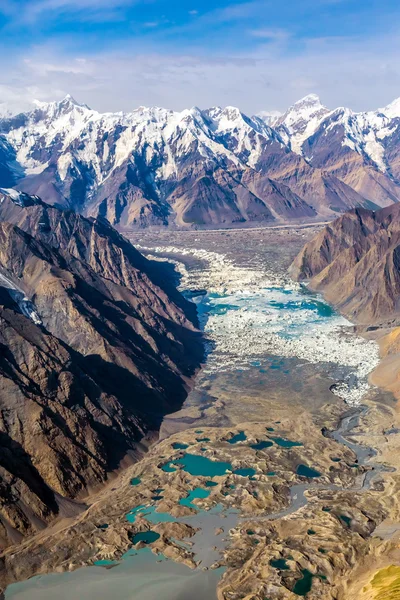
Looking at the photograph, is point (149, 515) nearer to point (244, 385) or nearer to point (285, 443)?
point (285, 443)

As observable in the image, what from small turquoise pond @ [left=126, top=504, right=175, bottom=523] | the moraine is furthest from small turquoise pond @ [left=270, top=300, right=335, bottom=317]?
small turquoise pond @ [left=126, top=504, right=175, bottom=523]

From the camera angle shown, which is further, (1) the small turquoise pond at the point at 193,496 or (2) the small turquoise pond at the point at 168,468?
(2) the small turquoise pond at the point at 168,468

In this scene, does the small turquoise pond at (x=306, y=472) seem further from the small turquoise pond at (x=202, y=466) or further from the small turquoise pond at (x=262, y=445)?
the small turquoise pond at (x=202, y=466)

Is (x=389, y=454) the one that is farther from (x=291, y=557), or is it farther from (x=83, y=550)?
(x=83, y=550)

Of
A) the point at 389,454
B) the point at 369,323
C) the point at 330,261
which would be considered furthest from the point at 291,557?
the point at 330,261

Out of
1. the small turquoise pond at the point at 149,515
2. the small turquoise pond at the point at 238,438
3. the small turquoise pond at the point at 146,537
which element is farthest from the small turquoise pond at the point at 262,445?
the small turquoise pond at the point at 146,537

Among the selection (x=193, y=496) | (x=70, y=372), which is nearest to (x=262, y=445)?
(x=193, y=496)

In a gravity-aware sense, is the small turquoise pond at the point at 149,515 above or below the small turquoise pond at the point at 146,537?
above

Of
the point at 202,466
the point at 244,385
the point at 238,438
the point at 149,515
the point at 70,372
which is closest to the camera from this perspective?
the point at 149,515
